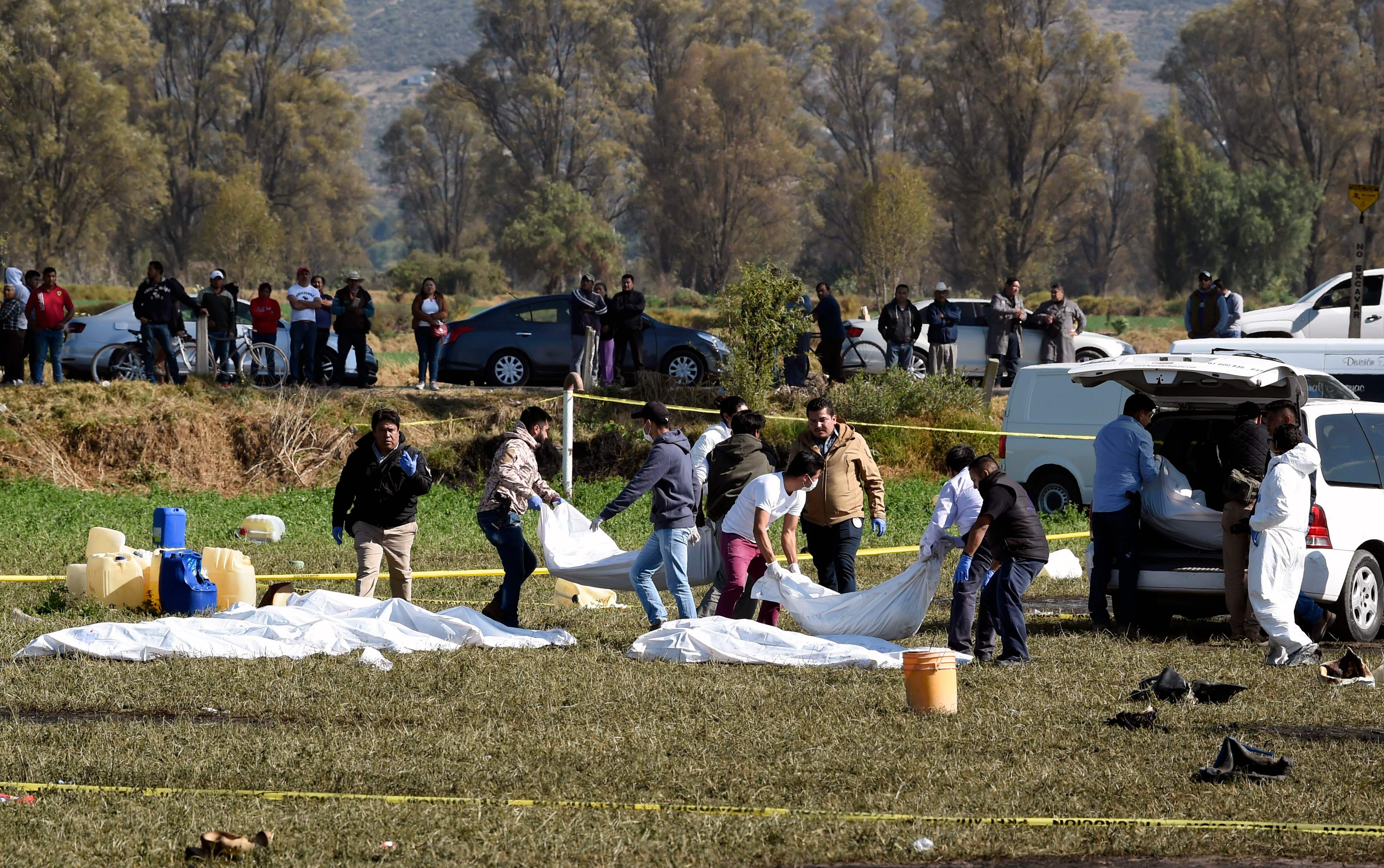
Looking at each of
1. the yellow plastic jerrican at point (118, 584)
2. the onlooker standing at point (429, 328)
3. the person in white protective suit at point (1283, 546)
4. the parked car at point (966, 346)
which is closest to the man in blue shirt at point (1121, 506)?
the person in white protective suit at point (1283, 546)

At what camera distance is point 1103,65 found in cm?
6806

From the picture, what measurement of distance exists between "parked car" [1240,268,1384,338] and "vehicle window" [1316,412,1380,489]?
43.4ft

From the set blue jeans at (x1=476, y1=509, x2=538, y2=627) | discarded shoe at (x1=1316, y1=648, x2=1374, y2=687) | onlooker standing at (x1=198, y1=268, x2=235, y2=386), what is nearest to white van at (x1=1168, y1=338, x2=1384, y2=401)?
discarded shoe at (x1=1316, y1=648, x2=1374, y2=687)

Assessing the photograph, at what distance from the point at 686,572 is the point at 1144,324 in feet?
157

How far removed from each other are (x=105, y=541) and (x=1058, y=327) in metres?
14.3

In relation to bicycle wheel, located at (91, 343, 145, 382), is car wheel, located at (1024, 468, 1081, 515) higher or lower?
lower

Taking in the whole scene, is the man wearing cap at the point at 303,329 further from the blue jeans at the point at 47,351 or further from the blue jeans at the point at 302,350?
the blue jeans at the point at 47,351

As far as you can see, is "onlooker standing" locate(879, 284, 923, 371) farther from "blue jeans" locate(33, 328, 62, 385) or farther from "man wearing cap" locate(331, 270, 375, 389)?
"blue jeans" locate(33, 328, 62, 385)

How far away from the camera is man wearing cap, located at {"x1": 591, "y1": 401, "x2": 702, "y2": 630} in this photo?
11.3 meters

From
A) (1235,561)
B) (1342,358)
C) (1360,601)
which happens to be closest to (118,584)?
(1235,561)

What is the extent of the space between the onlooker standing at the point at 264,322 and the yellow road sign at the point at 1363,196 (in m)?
14.2

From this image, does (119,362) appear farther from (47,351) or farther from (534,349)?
(534,349)

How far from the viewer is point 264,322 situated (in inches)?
898

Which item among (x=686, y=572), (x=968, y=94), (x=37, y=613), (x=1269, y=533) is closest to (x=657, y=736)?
(x=686, y=572)
